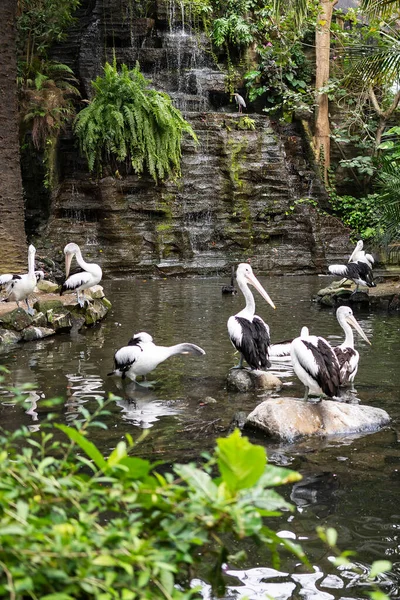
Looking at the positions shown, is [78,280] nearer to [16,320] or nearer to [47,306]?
[47,306]

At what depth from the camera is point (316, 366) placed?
613 centimetres

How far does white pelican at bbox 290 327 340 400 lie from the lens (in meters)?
6.14

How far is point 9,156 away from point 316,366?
29.3ft

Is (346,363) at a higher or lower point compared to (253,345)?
lower

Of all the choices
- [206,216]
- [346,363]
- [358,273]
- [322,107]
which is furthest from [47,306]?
[322,107]

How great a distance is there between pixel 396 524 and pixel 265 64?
2122 centimetres

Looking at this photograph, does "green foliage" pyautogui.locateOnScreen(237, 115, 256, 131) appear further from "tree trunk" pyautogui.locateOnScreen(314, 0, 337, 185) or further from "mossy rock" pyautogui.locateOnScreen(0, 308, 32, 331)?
"mossy rock" pyautogui.locateOnScreen(0, 308, 32, 331)

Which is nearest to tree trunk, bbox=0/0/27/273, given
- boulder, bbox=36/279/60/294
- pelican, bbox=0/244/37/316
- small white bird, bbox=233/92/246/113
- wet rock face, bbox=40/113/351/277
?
boulder, bbox=36/279/60/294

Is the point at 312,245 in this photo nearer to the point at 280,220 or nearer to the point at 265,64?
the point at 280,220

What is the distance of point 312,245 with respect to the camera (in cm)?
2039

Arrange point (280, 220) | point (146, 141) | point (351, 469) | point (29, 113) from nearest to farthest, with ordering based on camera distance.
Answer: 1. point (351, 469)
2. point (29, 113)
3. point (146, 141)
4. point (280, 220)

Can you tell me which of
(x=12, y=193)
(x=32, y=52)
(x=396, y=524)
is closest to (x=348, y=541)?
(x=396, y=524)

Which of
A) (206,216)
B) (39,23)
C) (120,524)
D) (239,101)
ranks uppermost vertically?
(39,23)

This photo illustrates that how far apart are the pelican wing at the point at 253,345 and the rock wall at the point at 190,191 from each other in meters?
11.2
